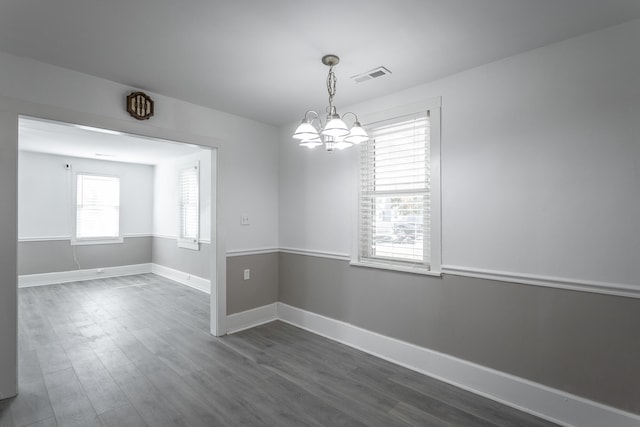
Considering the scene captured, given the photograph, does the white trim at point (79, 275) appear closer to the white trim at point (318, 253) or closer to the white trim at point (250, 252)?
the white trim at point (250, 252)

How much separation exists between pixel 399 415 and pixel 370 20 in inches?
105

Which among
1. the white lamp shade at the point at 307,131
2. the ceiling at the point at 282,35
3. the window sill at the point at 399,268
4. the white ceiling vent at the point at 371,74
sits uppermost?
the ceiling at the point at 282,35

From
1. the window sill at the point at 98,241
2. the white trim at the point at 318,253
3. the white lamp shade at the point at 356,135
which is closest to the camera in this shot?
the white lamp shade at the point at 356,135

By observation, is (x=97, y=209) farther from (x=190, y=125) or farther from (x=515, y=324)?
(x=515, y=324)

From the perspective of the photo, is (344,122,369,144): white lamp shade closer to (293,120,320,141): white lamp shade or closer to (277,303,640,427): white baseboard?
(293,120,320,141): white lamp shade

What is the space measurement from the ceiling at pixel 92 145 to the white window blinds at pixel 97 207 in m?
0.54

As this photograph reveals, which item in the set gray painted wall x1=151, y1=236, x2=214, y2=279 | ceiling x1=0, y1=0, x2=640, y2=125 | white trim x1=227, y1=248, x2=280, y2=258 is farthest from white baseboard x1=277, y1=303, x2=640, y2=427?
gray painted wall x1=151, y1=236, x2=214, y2=279

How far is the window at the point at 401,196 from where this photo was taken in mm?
2764

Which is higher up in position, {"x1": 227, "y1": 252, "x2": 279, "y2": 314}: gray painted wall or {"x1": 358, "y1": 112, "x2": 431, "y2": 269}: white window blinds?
{"x1": 358, "y1": 112, "x2": 431, "y2": 269}: white window blinds

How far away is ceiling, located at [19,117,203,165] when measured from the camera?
433 cm

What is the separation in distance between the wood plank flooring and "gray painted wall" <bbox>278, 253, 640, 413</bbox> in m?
0.34

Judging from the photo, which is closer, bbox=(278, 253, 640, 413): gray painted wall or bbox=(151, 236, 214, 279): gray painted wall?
bbox=(278, 253, 640, 413): gray painted wall

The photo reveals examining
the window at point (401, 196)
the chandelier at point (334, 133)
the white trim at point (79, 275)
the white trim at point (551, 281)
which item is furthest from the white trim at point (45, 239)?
the white trim at point (551, 281)

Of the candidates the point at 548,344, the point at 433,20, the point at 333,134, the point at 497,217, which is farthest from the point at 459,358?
the point at 433,20
